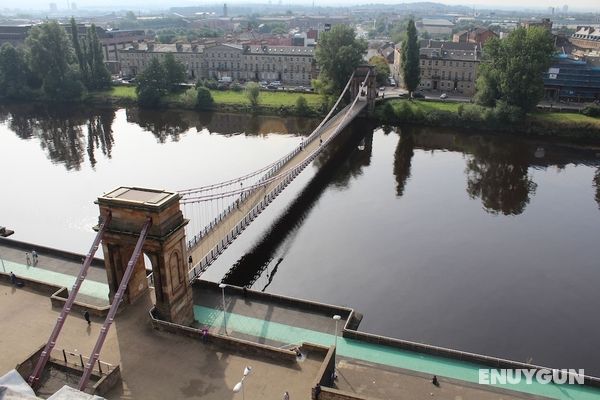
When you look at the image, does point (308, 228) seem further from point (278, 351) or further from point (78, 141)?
point (78, 141)

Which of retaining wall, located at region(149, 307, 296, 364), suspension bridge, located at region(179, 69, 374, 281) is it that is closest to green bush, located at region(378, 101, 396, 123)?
suspension bridge, located at region(179, 69, 374, 281)

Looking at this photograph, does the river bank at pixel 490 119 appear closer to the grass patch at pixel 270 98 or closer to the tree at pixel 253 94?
the grass patch at pixel 270 98

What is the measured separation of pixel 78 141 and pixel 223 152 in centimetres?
2153

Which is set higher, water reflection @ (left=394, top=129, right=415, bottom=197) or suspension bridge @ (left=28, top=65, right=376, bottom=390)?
suspension bridge @ (left=28, top=65, right=376, bottom=390)

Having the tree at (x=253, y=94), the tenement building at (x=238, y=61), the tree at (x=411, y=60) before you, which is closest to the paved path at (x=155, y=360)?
the tree at (x=253, y=94)

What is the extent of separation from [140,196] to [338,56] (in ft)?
209

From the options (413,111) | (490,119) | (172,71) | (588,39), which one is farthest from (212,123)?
(588,39)

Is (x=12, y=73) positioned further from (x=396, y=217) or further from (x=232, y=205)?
(x=396, y=217)

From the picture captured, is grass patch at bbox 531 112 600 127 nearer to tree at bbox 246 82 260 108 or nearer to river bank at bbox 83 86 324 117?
river bank at bbox 83 86 324 117

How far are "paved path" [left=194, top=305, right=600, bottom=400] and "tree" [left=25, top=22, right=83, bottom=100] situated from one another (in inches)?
3134

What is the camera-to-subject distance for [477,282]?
35281 mm

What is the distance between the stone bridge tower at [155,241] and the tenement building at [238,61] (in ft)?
269

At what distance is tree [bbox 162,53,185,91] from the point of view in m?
93.1

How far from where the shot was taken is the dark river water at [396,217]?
31.8 metres
